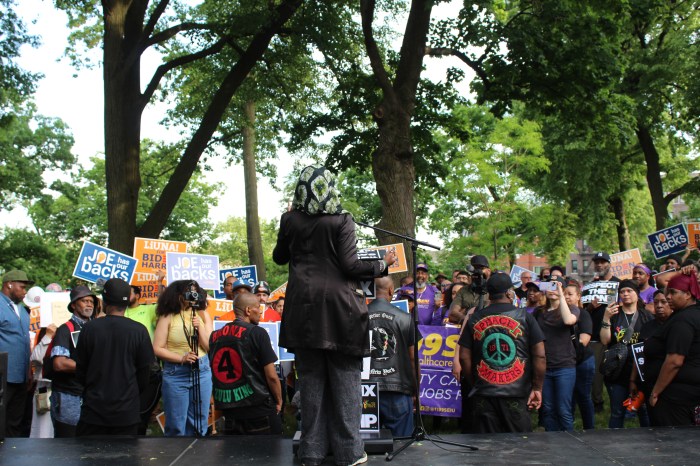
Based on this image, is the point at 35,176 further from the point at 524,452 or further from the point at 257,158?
the point at 524,452

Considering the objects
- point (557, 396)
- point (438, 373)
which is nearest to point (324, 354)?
point (557, 396)

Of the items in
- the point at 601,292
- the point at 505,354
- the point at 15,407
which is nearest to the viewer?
the point at 505,354

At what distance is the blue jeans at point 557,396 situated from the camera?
8.37 metres

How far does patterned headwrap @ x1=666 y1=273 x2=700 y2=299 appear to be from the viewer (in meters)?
6.79

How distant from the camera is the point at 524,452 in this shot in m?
5.89

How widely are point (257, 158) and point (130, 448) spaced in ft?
85.2

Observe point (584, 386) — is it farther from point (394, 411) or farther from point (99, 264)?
point (99, 264)

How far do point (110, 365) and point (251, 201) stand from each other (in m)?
21.1

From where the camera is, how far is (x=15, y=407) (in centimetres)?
852

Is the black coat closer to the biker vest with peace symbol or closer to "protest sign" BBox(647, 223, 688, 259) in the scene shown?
the biker vest with peace symbol

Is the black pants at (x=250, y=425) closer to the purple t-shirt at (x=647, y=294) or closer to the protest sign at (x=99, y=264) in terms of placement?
the protest sign at (x=99, y=264)

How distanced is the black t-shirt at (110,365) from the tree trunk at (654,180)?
24.9 meters

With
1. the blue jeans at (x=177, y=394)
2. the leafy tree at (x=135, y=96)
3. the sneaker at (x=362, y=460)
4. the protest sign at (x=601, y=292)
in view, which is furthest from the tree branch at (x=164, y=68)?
the sneaker at (x=362, y=460)

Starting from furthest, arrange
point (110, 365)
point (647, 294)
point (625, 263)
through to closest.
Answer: point (625, 263)
point (647, 294)
point (110, 365)
